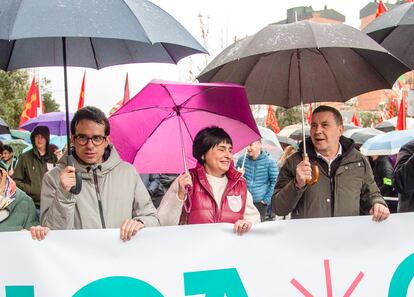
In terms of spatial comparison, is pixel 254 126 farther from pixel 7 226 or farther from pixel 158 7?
pixel 7 226

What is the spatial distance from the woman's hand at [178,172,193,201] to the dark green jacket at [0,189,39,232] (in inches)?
34.6

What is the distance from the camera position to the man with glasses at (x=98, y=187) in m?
3.18

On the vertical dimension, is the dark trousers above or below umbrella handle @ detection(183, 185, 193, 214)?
below

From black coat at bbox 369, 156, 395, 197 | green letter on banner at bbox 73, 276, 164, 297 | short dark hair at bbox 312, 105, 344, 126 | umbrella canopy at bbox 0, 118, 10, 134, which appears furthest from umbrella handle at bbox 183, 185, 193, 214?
umbrella canopy at bbox 0, 118, 10, 134

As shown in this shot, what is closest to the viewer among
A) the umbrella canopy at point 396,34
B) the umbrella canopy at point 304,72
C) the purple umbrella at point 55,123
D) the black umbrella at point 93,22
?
the black umbrella at point 93,22

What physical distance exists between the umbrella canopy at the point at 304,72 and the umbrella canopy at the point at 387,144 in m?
3.77

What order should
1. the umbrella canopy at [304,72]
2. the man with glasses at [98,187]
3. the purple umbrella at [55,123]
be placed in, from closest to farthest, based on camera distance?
the man with glasses at [98,187], the umbrella canopy at [304,72], the purple umbrella at [55,123]

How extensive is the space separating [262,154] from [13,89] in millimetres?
20965

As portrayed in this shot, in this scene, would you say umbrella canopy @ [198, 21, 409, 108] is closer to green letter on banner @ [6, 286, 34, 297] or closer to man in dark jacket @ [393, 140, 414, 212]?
man in dark jacket @ [393, 140, 414, 212]

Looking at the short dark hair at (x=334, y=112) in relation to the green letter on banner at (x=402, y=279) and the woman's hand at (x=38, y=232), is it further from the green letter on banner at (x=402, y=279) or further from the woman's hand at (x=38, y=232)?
the woman's hand at (x=38, y=232)

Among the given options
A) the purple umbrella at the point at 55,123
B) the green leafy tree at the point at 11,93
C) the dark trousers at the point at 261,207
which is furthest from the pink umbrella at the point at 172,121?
the green leafy tree at the point at 11,93

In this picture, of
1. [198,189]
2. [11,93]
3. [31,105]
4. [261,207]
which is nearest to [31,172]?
[261,207]

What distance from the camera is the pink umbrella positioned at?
425cm

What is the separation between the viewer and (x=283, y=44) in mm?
3535
